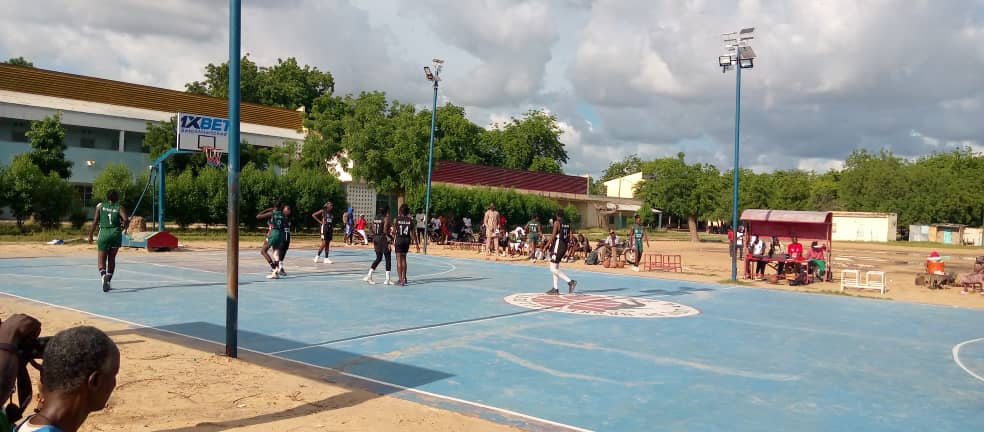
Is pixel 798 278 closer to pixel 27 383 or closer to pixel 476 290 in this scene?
pixel 476 290

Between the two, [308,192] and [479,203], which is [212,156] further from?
[479,203]

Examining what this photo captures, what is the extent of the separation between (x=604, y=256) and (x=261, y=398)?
66.0ft

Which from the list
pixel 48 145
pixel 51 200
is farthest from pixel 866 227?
pixel 48 145

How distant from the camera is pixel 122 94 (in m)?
45.0

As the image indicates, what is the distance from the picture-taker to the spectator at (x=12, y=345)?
3151 millimetres

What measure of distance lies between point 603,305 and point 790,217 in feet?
34.6

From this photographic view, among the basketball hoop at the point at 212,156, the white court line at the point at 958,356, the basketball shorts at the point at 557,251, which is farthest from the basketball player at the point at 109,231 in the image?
the white court line at the point at 958,356

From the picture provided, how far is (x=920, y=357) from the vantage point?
10.3 meters

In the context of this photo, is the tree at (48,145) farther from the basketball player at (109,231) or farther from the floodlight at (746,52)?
the floodlight at (746,52)

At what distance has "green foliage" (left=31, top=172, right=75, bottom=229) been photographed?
31062 millimetres

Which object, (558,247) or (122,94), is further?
(122,94)

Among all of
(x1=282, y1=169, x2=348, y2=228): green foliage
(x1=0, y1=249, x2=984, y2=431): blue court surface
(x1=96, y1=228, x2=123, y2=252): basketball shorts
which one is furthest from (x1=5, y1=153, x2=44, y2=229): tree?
(x1=96, y1=228, x2=123, y2=252): basketball shorts

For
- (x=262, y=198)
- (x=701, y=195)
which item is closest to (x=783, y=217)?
(x=262, y=198)

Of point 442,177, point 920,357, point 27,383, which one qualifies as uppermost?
point 442,177
